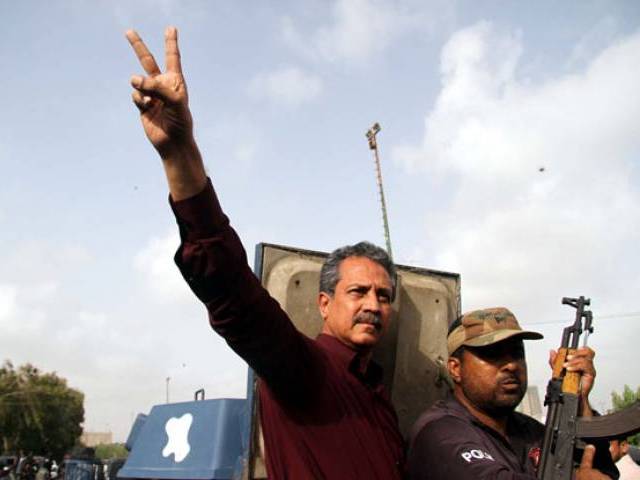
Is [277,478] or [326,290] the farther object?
[326,290]

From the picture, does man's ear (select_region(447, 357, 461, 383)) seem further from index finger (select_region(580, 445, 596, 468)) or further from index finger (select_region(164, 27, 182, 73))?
index finger (select_region(164, 27, 182, 73))

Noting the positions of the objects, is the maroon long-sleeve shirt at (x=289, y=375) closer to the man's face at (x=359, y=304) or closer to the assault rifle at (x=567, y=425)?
the man's face at (x=359, y=304)

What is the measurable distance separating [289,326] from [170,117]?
0.67 m

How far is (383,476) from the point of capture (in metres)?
1.88

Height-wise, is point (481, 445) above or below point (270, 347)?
below

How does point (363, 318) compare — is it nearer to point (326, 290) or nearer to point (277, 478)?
point (326, 290)

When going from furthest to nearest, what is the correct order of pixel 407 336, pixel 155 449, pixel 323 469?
pixel 155 449 < pixel 407 336 < pixel 323 469

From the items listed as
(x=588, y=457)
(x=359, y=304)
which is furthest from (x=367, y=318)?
(x=588, y=457)

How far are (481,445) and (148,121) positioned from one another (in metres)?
1.53

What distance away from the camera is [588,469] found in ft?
7.32

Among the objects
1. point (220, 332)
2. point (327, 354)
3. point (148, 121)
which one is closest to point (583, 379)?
point (327, 354)

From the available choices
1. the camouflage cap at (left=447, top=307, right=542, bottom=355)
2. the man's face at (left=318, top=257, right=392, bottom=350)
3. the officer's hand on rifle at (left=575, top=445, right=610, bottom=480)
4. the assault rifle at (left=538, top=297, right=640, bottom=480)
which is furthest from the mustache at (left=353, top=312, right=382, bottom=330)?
the officer's hand on rifle at (left=575, top=445, right=610, bottom=480)

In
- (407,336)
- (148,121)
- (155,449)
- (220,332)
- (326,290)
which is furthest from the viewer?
(155,449)

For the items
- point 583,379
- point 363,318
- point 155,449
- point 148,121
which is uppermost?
point 148,121
